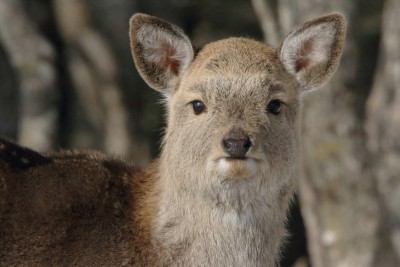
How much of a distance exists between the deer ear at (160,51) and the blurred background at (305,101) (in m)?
2.40

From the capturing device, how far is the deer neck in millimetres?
7949

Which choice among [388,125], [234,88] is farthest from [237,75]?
[388,125]

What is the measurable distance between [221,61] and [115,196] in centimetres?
123

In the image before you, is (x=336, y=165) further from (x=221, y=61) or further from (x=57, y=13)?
(x=57, y=13)

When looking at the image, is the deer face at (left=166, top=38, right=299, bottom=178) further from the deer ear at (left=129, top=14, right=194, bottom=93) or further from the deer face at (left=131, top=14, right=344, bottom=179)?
the deer ear at (left=129, top=14, right=194, bottom=93)

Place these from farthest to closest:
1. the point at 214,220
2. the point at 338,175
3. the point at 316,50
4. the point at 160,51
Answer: the point at 338,175, the point at 316,50, the point at 160,51, the point at 214,220

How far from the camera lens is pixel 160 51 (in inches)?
340

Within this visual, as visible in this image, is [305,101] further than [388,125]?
No

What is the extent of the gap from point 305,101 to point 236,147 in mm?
4560

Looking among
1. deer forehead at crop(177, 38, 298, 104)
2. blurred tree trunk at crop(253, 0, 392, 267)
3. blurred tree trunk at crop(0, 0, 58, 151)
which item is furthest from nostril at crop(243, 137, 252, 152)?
blurred tree trunk at crop(0, 0, 58, 151)

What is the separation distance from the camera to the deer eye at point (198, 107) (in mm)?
8125

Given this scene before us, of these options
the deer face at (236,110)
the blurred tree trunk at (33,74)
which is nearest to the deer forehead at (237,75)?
the deer face at (236,110)

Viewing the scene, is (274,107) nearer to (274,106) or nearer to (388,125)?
(274,106)

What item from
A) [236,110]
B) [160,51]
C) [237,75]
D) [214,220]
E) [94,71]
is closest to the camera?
[236,110]
